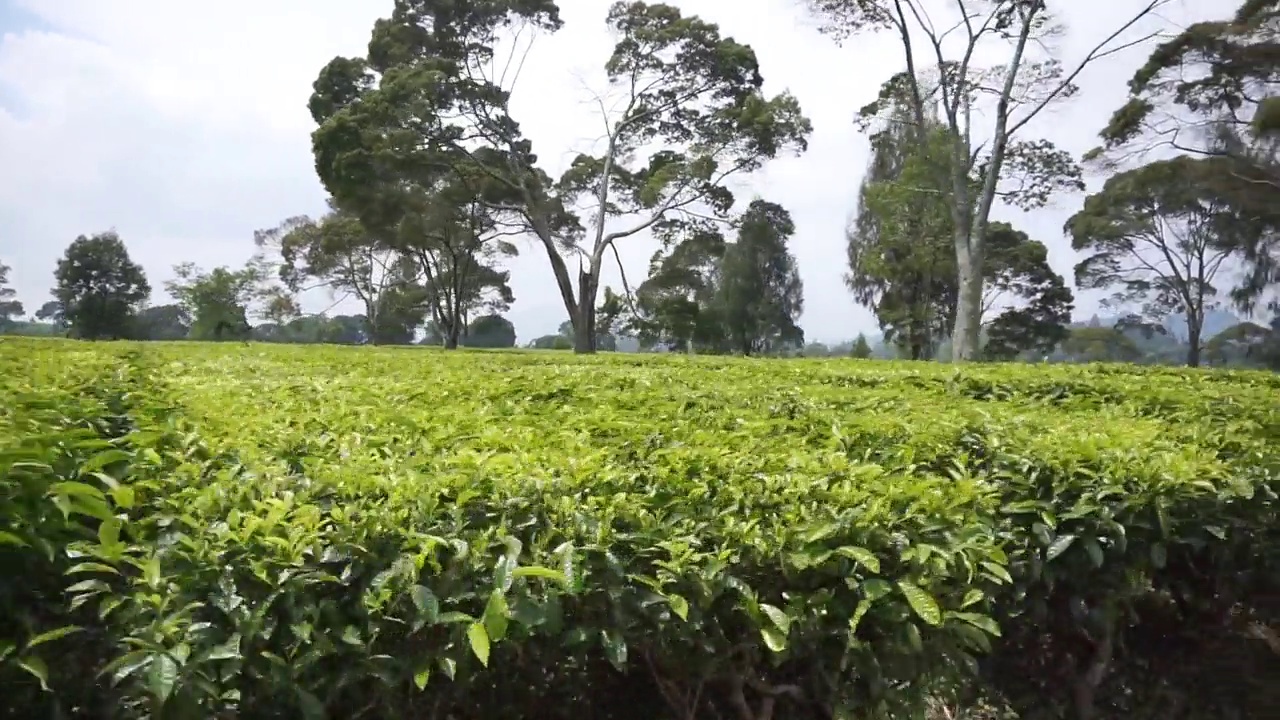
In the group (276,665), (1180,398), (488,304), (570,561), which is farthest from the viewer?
(488,304)

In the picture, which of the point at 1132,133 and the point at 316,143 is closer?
the point at 1132,133

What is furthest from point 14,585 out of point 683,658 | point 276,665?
point 683,658

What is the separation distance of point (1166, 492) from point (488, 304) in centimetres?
2308

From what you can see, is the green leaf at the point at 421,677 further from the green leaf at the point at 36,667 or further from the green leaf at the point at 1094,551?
the green leaf at the point at 1094,551

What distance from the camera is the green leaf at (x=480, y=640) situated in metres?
1.03

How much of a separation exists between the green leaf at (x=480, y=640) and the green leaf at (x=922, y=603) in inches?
23.2

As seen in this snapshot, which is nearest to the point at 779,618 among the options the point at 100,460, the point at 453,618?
the point at 453,618

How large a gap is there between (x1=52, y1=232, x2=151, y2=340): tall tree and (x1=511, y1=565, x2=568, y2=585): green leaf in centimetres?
1793

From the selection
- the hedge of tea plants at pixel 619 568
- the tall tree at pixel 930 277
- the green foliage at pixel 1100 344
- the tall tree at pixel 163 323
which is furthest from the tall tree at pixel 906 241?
the tall tree at pixel 163 323

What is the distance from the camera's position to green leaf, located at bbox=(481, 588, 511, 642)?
1.07m

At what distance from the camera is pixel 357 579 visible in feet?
3.89

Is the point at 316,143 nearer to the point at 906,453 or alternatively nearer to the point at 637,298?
the point at 637,298

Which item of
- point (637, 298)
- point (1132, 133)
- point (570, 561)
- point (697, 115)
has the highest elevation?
point (697, 115)

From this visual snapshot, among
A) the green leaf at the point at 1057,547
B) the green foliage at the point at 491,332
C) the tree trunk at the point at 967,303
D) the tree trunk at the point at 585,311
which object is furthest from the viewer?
the green foliage at the point at 491,332
